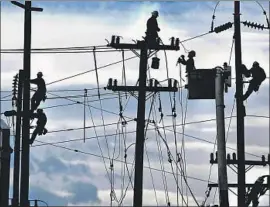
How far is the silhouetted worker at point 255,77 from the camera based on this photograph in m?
30.6

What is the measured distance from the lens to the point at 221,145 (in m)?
18.0

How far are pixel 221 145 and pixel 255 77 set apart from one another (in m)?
13.1

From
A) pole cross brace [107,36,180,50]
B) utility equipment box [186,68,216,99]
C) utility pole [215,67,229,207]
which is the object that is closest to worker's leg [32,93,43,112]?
pole cross brace [107,36,180,50]

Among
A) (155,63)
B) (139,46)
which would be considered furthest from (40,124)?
(155,63)

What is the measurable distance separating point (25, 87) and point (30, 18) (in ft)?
7.21

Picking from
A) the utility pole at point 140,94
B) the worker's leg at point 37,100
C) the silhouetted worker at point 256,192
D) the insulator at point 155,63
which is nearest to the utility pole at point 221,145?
the utility pole at point 140,94

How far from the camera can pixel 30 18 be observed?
86.2 ft

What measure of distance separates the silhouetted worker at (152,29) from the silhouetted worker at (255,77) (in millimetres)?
3831

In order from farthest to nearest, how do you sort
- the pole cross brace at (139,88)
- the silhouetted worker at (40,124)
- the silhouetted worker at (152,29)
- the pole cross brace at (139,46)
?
the pole cross brace at (139,88) < the silhouetted worker at (152,29) < the pole cross brace at (139,46) < the silhouetted worker at (40,124)

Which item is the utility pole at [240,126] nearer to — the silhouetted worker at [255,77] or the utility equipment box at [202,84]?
the silhouetted worker at [255,77]

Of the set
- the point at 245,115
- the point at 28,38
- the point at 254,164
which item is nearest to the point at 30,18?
the point at 28,38

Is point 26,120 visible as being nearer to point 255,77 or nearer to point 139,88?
point 139,88

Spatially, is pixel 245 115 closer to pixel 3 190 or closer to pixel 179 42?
pixel 179 42

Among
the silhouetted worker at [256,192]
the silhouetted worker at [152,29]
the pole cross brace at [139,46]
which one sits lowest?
the silhouetted worker at [256,192]
